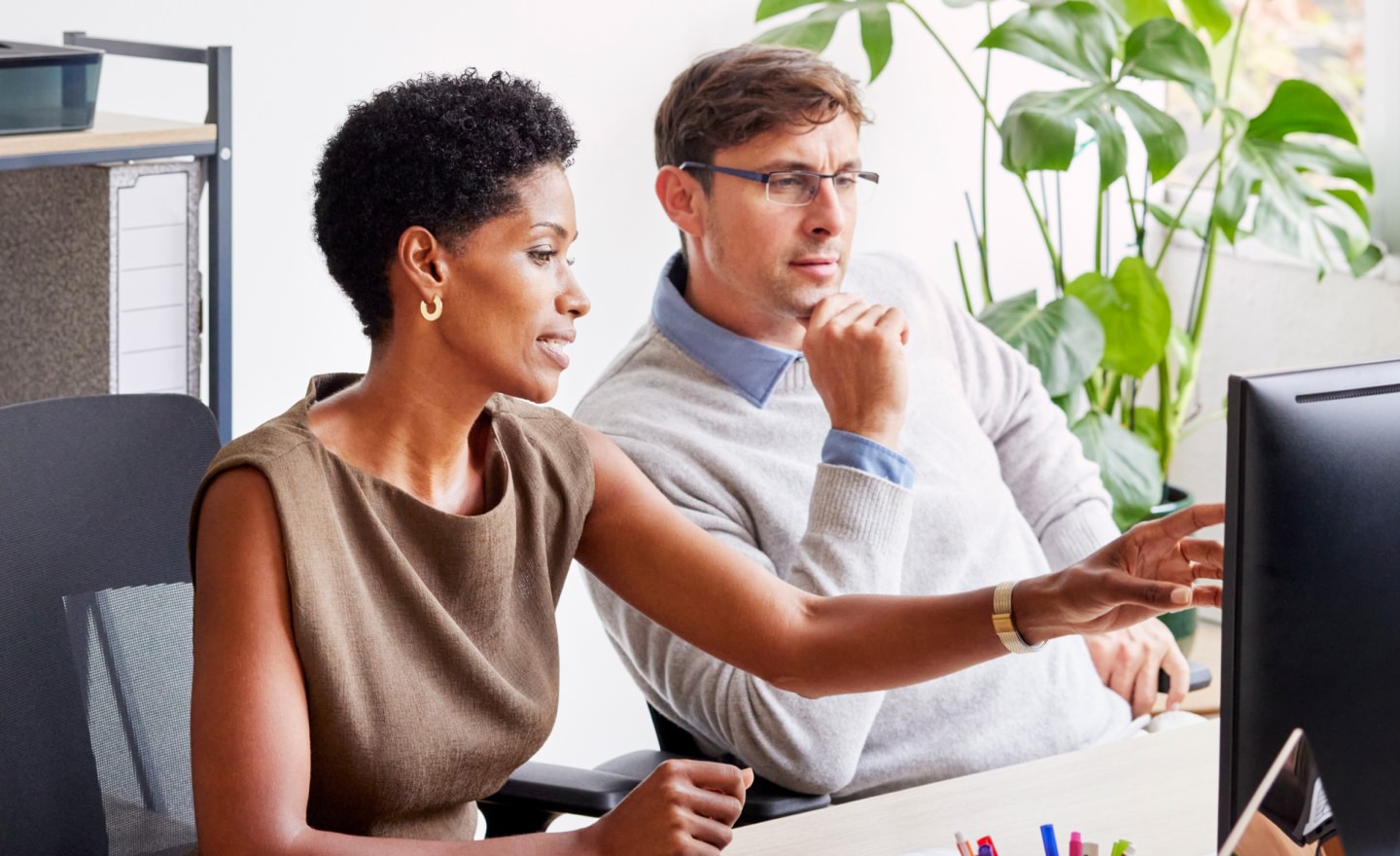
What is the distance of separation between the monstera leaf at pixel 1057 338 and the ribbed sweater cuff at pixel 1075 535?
24.9 inches

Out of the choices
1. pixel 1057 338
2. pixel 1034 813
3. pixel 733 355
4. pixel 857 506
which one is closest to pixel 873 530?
pixel 857 506

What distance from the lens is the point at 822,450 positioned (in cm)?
174

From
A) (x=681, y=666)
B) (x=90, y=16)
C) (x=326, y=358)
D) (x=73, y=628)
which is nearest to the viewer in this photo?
(x=73, y=628)

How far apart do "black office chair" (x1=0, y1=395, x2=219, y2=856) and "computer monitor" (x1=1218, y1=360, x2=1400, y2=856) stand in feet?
2.74

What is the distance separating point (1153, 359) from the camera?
279 cm

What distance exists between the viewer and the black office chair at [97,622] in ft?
3.93

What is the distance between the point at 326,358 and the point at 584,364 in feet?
1.51

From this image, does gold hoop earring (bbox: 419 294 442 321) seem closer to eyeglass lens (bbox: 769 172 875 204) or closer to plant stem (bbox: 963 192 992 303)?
eyeglass lens (bbox: 769 172 875 204)

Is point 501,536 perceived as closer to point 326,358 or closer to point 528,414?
point 528,414

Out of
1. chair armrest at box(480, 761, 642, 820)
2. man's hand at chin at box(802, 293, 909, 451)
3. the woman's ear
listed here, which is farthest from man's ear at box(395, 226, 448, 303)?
man's hand at chin at box(802, 293, 909, 451)

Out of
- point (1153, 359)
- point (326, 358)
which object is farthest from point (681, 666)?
point (1153, 359)

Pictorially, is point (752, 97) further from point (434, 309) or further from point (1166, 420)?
point (1166, 420)

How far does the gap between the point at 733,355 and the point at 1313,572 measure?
99 cm

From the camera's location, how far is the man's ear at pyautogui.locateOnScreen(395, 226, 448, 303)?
48.3 inches
